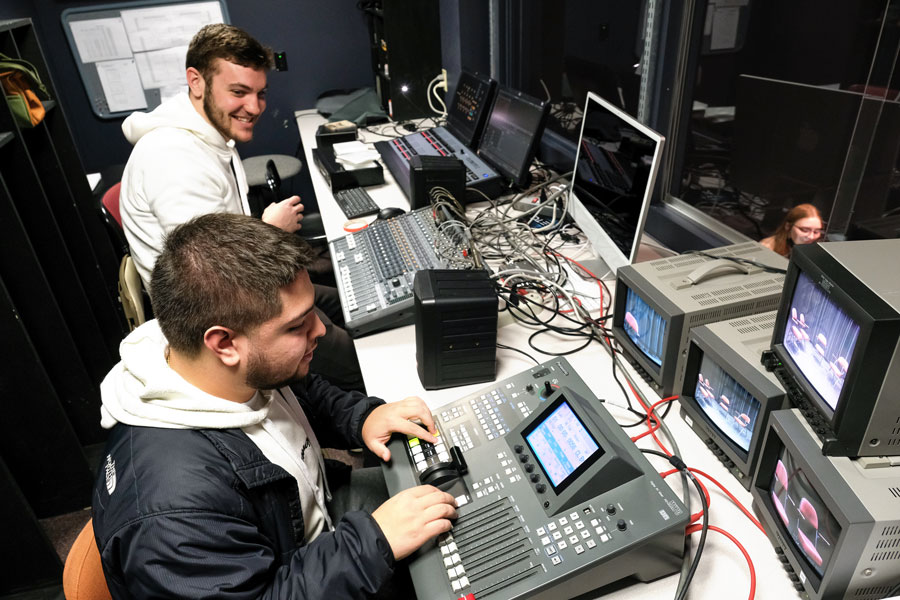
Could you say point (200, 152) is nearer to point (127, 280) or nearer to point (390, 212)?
point (127, 280)

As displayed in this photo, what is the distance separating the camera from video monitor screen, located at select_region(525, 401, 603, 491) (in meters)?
0.90

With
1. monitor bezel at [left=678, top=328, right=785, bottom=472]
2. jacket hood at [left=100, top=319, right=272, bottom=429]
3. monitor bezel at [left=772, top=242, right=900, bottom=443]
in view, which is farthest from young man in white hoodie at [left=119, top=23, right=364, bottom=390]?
monitor bezel at [left=772, top=242, right=900, bottom=443]

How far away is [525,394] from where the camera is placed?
1.12 metres

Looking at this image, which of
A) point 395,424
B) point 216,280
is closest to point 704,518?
point 395,424

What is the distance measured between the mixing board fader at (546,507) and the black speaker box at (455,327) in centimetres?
24

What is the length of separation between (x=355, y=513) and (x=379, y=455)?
167 millimetres

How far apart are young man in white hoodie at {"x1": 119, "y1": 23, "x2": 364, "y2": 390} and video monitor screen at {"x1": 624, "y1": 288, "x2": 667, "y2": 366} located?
88cm

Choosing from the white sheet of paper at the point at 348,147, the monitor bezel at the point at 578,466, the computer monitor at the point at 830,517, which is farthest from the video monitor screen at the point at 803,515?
the white sheet of paper at the point at 348,147

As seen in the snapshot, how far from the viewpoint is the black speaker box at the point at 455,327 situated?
1.23 m

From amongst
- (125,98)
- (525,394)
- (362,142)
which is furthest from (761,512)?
(125,98)

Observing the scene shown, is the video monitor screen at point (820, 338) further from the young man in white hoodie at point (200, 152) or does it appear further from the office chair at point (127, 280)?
the office chair at point (127, 280)

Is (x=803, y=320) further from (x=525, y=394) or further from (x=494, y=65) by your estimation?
(x=494, y=65)

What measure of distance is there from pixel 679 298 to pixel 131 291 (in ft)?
5.47

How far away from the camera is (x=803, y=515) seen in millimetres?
822
